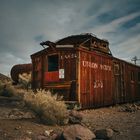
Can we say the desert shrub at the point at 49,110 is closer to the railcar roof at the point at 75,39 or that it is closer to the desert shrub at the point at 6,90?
the railcar roof at the point at 75,39

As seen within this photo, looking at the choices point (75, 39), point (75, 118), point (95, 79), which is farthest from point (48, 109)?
point (75, 39)

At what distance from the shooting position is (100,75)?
55.4 ft

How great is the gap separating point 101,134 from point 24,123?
2.74 metres

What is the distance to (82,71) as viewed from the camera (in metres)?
15.0

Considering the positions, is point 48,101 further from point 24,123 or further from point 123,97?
point 123,97

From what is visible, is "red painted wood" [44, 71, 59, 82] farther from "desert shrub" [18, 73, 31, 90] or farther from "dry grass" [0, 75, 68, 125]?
"desert shrub" [18, 73, 31, 90]

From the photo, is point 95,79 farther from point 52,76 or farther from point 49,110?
point 49,110

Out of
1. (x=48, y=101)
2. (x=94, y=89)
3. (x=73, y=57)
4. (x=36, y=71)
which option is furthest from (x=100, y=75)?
(x=48, y=101)

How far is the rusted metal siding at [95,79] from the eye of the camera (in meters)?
15.1

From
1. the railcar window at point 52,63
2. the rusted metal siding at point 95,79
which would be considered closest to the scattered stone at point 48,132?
the rusted metal siding at point 95,79

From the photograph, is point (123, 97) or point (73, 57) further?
point (123, 97)

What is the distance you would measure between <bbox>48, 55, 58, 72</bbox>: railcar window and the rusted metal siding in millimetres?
2292

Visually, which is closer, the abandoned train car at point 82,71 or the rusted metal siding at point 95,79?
the abandoned train car at point 82,71

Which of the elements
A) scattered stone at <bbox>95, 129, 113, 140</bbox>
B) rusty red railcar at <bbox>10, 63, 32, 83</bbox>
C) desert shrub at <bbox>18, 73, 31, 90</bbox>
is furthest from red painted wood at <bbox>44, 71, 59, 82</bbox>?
rusty red railcar at <bbox>10, 63, 32, 83</bbox>
